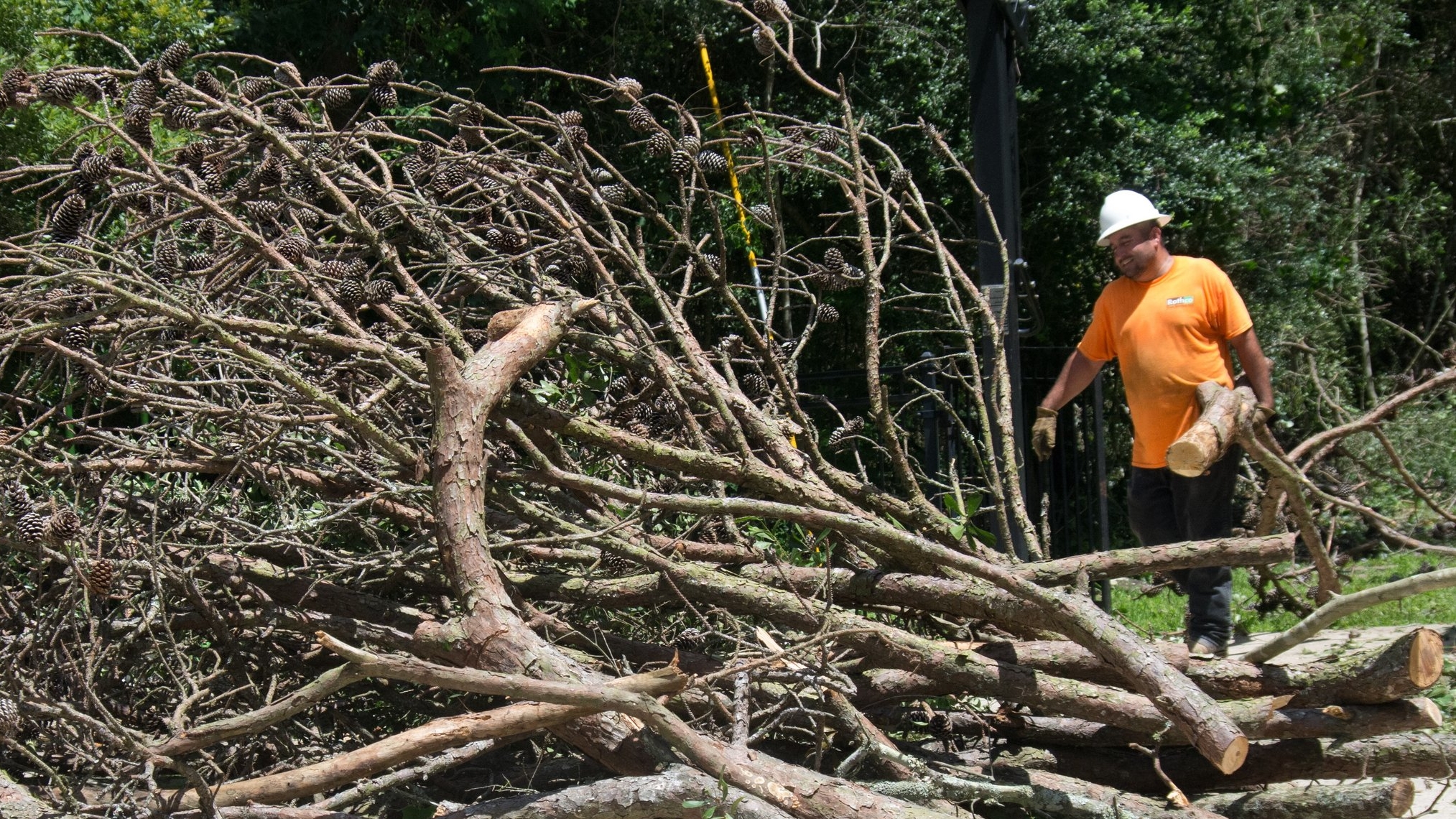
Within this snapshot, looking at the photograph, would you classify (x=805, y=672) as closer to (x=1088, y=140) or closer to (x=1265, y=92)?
(x=1088, y=140)

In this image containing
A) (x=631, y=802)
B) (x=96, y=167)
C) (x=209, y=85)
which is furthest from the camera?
(x=209, y=85)

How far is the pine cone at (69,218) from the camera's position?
3986mm

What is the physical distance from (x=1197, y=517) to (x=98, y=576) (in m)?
3.54

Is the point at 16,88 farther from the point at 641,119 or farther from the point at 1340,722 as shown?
the point at 1340,722

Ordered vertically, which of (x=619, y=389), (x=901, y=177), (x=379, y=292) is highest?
(x=901, y=177)

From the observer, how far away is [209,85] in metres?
4.14

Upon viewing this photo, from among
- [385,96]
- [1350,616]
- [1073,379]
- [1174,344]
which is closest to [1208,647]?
[1174,344]

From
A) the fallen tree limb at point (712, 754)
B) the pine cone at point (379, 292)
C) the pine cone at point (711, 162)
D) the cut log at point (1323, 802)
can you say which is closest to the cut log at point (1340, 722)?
the cut log at point (1323, 802)

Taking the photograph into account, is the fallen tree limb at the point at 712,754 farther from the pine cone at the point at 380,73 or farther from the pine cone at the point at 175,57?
the pine cone at the point at 175,57

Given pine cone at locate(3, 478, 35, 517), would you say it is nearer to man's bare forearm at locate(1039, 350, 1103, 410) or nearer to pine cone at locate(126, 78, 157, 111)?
pine cone at locate(126, 78, 157, 111)

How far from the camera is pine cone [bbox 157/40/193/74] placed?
4.06m

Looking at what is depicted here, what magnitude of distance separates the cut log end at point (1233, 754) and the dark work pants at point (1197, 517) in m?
0.80

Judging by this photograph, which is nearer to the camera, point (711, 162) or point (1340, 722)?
point (1340, 722)

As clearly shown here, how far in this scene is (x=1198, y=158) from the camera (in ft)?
26.7
